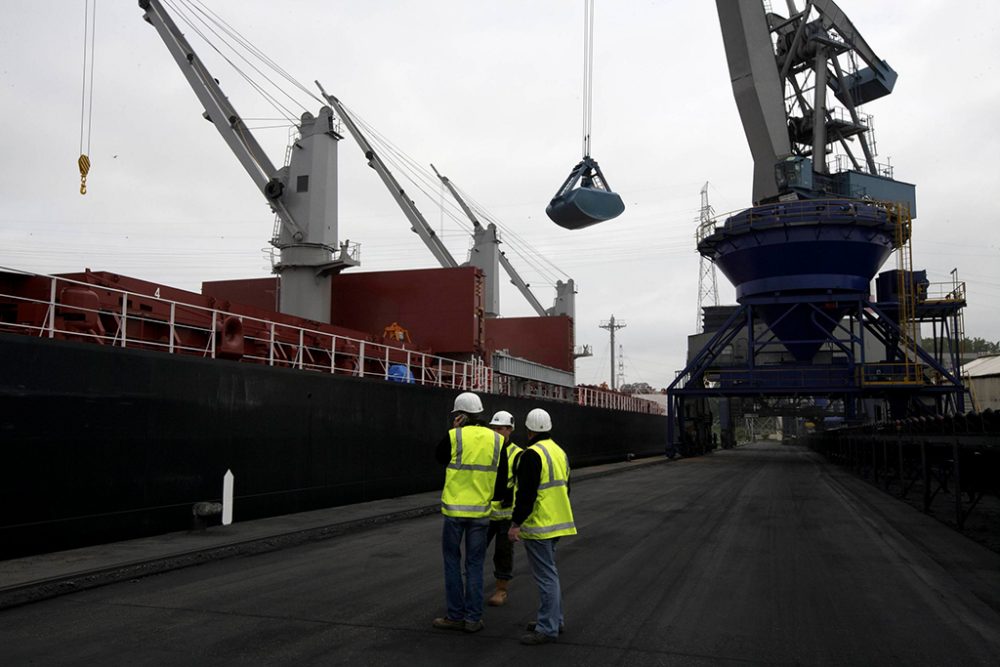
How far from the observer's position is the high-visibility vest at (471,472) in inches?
243

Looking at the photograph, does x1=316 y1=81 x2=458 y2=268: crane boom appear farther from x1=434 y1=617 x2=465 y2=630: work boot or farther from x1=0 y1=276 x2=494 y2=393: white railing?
x1=434 y1=617 x2=465 y2=630: work boot

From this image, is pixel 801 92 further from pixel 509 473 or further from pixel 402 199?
pixel 509 473

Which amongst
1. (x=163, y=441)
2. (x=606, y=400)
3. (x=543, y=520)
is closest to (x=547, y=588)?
(x=543, y=520)

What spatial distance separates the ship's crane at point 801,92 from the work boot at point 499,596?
3336cm

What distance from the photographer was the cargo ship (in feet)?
29.8

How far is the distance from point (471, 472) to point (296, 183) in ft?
63.9

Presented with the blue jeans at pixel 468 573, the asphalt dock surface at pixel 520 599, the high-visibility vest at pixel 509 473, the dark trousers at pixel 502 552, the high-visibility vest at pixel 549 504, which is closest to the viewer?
the asphalt dock surface at pixel 520 599

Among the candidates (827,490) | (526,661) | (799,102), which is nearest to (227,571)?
(526,661)

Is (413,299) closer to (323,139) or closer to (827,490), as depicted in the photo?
(323,139)

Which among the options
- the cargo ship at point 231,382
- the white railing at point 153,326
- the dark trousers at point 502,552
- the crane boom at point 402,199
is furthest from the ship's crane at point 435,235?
the dark trousers at point 502,552

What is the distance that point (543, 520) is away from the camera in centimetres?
591

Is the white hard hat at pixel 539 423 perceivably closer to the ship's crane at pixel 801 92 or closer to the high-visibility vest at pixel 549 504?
the high-visibility vest at pixel 549 504

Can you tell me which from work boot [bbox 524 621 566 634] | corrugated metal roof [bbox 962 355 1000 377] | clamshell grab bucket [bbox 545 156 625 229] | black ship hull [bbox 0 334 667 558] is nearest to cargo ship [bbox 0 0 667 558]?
black ship hull [bbox 0 334 667 558]

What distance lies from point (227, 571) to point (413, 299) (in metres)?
17.1
